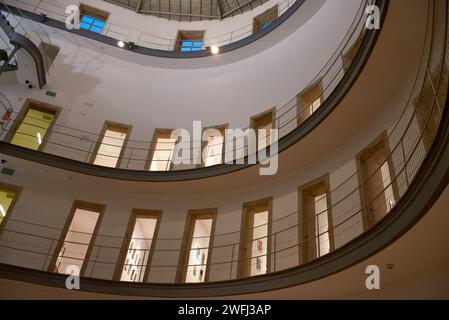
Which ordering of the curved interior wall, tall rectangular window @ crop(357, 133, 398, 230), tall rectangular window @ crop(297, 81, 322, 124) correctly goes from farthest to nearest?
tall rectangular window @ crop(297, 81, 322, 124) → the curved interior wall → tall rectangular window @ crop(357, 133, 398, 230)

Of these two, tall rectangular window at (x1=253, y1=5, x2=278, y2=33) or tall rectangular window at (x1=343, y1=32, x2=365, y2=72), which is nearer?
tall rectangular window at (x1=343, y1=32, x2=365, y2=72)

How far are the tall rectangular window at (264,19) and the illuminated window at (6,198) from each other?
8.05m

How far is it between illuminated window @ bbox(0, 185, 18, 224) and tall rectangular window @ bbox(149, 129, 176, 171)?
118 inches

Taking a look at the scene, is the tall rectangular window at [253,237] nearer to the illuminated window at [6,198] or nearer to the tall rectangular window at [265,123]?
the tall rectangular window at [265,123]

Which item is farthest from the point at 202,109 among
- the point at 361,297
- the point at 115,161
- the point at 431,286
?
the point at 431,286

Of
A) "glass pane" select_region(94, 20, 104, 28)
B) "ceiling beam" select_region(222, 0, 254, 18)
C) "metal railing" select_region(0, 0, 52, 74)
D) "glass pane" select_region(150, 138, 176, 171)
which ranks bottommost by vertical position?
"glass pane" select_region(150, 138, 176, 171)

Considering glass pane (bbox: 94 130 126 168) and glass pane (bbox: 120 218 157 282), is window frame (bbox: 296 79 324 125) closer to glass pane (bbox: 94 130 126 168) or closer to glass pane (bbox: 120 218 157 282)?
glass pane (bbox: 120 218 157 282)

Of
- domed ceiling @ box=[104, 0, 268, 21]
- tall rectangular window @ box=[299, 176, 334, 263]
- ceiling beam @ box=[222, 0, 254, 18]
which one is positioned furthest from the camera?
domed ceiling @ box=[104, 0, 268, 21]

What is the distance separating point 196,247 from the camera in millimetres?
A: 8781

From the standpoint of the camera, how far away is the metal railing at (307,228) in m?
5.40

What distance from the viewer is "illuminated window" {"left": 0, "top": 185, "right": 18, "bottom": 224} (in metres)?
8.77

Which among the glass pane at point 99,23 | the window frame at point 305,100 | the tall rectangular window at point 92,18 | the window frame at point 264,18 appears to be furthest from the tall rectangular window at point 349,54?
the glass pane at point 99,23

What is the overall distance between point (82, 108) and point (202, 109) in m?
3.05

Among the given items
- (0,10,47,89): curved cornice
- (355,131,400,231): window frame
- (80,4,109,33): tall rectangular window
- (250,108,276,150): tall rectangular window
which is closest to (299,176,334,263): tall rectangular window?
(355,131,400,231): window frame
